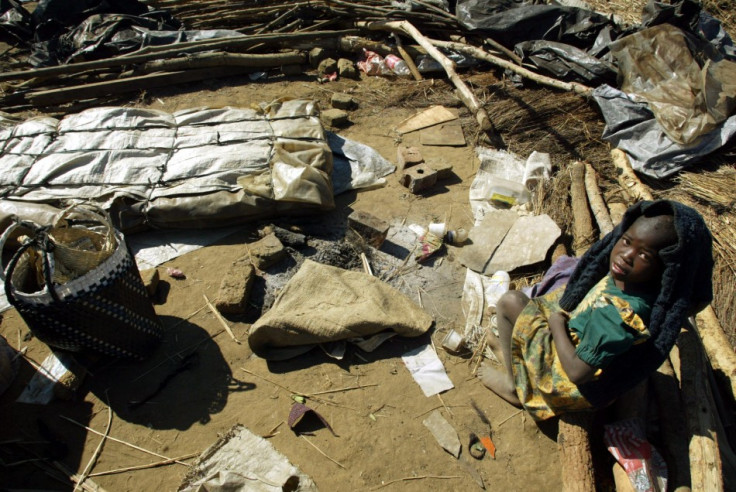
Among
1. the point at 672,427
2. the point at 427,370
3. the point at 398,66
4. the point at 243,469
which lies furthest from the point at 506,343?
the point at 398,66

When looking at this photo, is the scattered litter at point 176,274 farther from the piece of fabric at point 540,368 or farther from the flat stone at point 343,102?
the flat stone at point 343,102

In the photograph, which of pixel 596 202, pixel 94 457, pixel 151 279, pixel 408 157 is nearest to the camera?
pixel 94 457

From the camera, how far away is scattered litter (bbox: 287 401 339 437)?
2.89 meters

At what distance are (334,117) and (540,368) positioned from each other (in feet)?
14.2

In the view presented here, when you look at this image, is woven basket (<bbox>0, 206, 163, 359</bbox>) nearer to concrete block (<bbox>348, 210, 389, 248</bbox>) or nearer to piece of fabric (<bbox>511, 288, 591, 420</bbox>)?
concrete block (<bbox>348, 210, 389, 248</bbox>)

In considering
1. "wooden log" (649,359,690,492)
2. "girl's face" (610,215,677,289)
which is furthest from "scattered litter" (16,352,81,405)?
"wooden log" (649,359,690,492)

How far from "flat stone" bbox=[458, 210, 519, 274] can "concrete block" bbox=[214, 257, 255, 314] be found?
6.46ft

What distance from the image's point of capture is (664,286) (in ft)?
6.68

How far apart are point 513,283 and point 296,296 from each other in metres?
1.92

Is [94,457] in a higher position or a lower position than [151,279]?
lower

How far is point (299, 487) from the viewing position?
8.30ft

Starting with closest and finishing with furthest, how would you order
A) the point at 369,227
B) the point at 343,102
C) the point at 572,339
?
the point at 572,339, the point at 369,227, the point at 343,102

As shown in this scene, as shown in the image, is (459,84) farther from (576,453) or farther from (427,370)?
(576,453)

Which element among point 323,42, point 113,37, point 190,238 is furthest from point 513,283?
point 113,37
